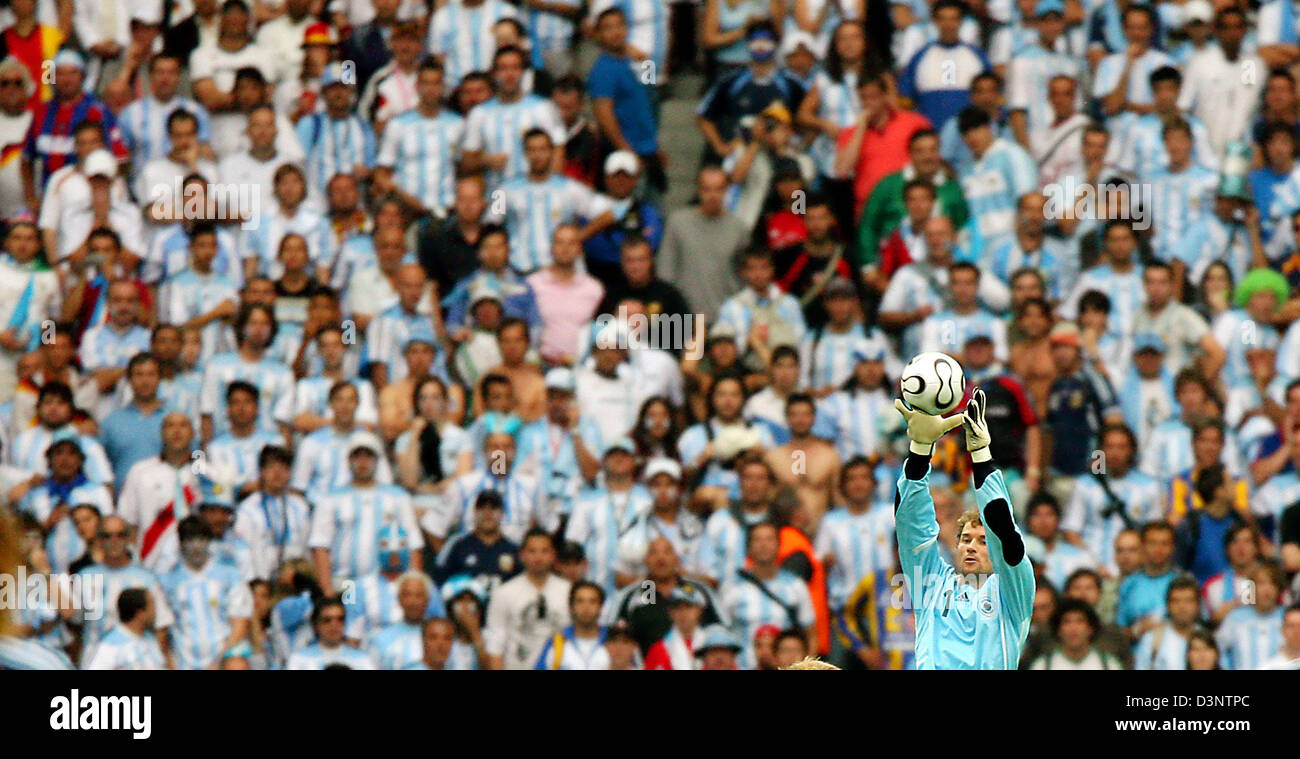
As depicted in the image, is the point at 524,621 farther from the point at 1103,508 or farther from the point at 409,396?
the point at 1103,508

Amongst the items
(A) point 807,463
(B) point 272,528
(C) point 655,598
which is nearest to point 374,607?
(B) point 272,528

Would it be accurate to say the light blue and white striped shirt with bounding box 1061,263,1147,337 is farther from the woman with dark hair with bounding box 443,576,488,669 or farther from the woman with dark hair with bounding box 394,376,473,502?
the woman with dark hair with bounding box 443,576,488,669

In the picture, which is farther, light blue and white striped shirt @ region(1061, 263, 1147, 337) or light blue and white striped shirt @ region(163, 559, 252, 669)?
light blue and white striped shirt @ region(1061, 263, 1147, 337)

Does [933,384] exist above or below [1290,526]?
above

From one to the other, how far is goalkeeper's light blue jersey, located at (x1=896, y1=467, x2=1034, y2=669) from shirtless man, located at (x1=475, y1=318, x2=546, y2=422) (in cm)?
513

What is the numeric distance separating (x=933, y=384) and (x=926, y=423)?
160 mm

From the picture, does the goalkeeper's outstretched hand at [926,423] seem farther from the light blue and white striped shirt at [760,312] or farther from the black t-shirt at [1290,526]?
the light blue and white striped shirt at [760,312]

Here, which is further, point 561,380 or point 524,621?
point 561,380

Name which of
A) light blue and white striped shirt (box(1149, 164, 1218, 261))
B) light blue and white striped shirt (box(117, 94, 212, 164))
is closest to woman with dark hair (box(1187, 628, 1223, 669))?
light blue and white striped shirt (box(1149, 164, 1218, 261))

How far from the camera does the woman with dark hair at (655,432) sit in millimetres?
12266

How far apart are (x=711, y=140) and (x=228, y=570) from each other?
12.7 feet

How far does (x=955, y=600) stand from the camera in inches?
291

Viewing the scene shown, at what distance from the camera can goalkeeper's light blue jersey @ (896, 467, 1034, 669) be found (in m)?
7.09
